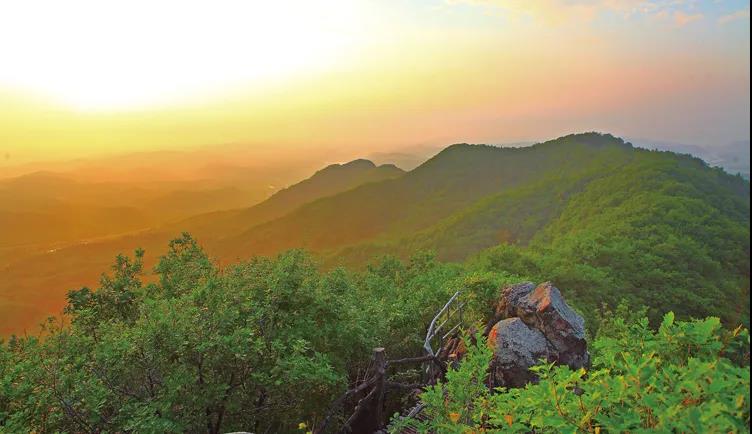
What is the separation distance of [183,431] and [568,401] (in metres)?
6.31

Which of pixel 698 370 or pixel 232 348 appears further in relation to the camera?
pixel 232 348

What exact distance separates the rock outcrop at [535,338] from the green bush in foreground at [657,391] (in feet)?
16.5

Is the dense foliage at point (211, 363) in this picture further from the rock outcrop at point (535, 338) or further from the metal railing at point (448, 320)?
the rock outcrop at point (535, 338)

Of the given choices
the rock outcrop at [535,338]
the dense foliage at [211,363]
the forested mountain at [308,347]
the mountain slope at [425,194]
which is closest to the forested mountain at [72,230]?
the mountain slope at [425,194]

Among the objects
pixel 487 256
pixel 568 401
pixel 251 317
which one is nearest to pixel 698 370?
pixel 568 401

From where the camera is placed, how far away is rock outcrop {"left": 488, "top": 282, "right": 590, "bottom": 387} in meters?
9.90

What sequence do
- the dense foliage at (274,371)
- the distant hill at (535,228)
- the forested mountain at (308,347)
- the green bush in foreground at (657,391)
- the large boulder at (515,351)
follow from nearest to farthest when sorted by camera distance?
1. the green bush in foreground at (657,391)
2. the dense foliage at (274,371)
3. the forested mountain at (308,347)
4. the large boulder at (515,351)
5. the distant hill at (535,228)

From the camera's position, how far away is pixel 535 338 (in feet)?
34.8

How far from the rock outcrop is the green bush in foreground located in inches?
197

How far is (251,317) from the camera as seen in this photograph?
27.0ft

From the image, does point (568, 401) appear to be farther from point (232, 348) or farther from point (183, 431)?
point (183, 431)

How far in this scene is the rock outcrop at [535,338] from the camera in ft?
32.5

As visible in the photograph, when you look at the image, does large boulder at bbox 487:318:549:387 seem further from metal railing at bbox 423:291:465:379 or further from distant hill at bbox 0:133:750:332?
Result: distant hill at bbox 0:133:750:332

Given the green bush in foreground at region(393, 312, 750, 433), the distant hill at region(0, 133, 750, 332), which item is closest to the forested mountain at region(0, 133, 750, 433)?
the green bush in foreground at region(393, 312, 750, 433)
